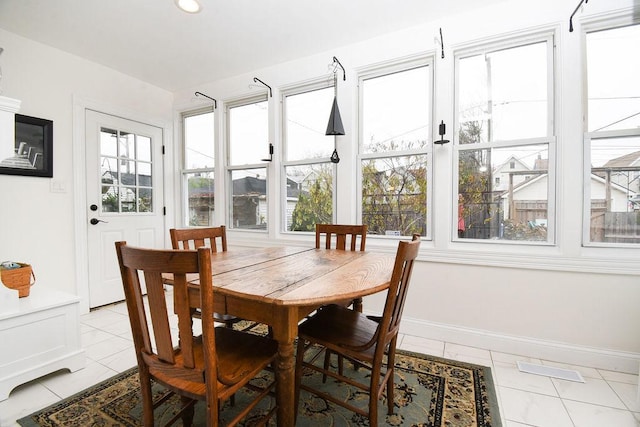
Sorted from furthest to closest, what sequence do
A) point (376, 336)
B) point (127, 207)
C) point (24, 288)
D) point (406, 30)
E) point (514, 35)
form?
point (127, 207)
point (406, 30)
point (514, 35)
point (24, 288)
point (376, 336)

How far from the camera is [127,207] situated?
11.3 ft

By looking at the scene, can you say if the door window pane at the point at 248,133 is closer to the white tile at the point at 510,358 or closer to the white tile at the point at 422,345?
the white tile at the point at 422,345

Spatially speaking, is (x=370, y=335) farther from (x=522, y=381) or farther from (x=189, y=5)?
(x=189, y=5)

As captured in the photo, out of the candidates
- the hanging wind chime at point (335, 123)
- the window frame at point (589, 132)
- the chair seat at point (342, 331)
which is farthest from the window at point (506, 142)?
the chair seat at point (342, 331)

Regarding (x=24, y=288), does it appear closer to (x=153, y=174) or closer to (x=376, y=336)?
(x=153, y=174)

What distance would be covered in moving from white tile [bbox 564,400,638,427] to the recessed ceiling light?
3.49 m

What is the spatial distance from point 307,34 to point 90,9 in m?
1.69

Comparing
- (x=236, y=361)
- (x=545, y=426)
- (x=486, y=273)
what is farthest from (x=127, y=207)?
(x=545, y=426)

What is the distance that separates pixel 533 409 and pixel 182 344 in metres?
1.83

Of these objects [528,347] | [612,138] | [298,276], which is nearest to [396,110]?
[612,138]

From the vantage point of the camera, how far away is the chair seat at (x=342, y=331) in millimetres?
1357

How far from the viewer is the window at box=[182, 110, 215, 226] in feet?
12.5

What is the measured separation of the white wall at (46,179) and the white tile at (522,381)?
3.74 metres

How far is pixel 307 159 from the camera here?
312 cm
